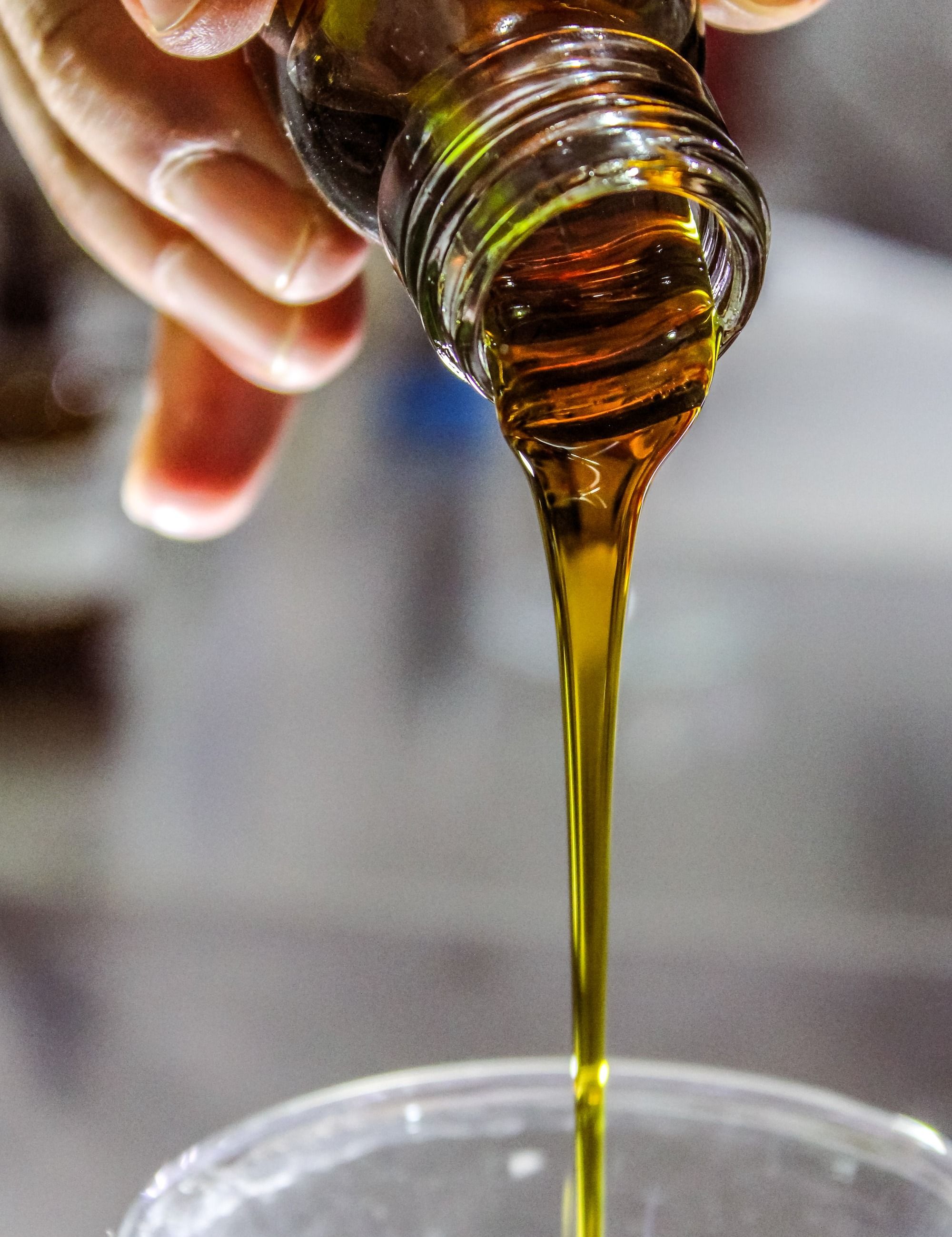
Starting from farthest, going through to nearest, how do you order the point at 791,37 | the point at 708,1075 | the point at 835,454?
1. the point at 835,454
2. the point at 791,37
3. the point at 708,1075

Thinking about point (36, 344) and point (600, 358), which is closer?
point (600, 358)

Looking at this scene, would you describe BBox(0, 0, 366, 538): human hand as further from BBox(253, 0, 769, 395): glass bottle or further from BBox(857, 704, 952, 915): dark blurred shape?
BBox(857, 704, 952, 915): dark blurred shape

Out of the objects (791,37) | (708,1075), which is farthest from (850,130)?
(708,1075)

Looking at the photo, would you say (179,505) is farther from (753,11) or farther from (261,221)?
(753,11)

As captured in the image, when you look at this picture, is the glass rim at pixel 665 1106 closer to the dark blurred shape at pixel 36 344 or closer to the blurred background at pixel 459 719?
the blurred background at pixel 459 719

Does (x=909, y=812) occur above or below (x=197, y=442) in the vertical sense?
below

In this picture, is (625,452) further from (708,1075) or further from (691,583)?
(691,583)

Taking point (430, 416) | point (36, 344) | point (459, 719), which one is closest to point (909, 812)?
point (459, 719)
